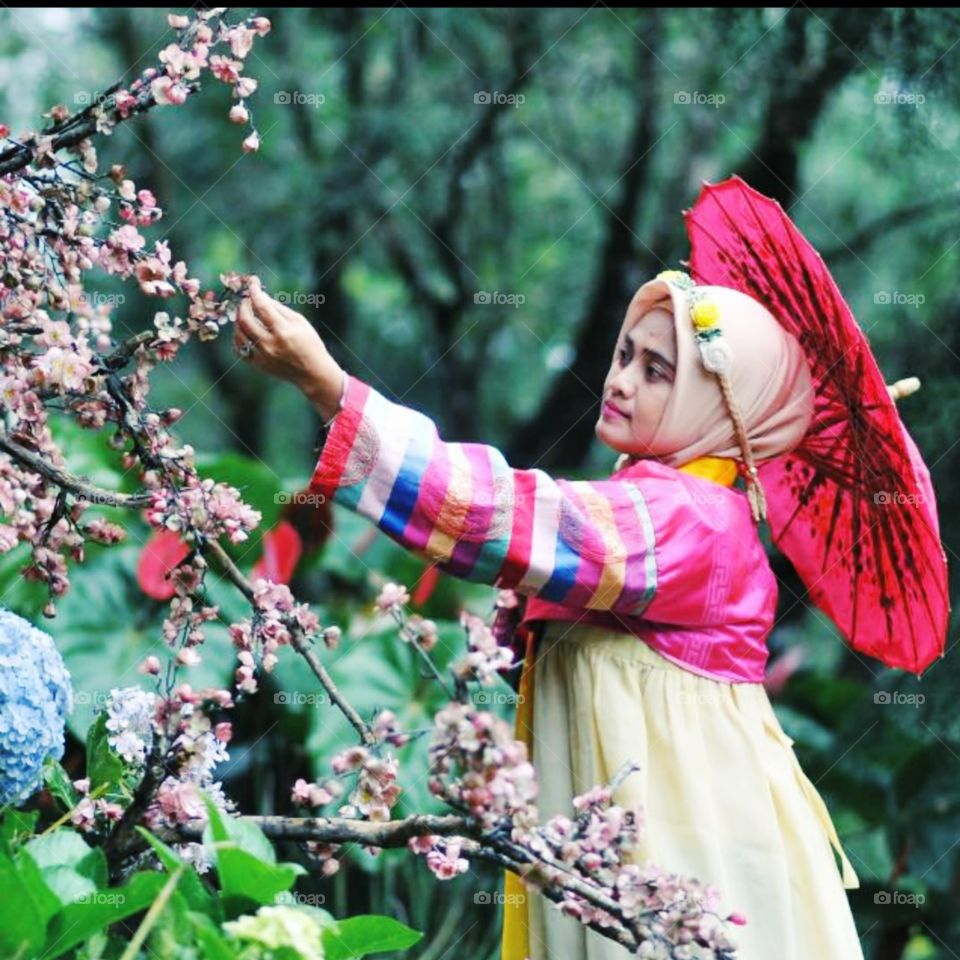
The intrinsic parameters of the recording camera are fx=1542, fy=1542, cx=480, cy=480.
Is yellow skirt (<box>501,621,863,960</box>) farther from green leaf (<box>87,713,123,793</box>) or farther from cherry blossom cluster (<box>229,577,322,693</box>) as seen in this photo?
green leaf (<box>87,713,123,793</box>)

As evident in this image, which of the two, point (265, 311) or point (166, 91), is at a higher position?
point (166, 91)

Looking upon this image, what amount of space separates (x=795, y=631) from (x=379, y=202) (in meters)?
1.93

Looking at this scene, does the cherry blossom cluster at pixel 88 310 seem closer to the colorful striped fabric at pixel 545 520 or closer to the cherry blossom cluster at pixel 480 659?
the colorful striped fabric at pixel 545 520

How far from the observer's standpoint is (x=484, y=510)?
161cm

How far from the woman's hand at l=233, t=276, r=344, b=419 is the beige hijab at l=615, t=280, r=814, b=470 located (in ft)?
1.53

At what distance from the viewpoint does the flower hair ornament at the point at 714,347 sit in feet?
5.93

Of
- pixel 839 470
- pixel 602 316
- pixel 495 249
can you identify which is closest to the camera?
pixel 839 470

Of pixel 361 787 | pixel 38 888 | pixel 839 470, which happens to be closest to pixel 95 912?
pixel 38 888

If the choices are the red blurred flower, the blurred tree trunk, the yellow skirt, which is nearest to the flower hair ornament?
the yellow skirt

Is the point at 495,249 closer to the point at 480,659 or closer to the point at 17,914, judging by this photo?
the point at 480,659

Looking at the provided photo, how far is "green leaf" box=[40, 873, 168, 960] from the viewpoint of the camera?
119 centimetres

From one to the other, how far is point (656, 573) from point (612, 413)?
0.82ft

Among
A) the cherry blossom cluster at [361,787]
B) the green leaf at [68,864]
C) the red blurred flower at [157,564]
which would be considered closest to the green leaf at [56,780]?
the green leaf at [68,864]

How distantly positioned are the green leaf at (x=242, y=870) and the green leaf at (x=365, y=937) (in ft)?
0.21
